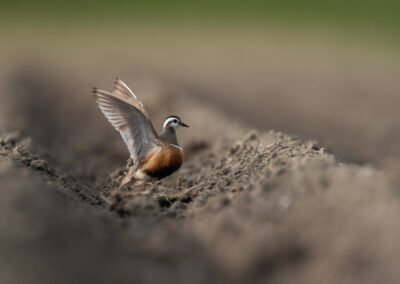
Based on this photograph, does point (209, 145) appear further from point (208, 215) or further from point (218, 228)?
point (218, 228)

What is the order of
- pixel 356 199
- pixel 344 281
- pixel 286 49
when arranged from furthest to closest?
pixel 286 49 < pixel 356 199 < pixel 344 281

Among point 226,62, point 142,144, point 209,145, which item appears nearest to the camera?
point 142,144

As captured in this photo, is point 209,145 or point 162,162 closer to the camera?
point 162,162

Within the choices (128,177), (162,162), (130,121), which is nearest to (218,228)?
(162,162)

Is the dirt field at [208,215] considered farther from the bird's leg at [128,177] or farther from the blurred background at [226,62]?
the blurred background at [226,62]

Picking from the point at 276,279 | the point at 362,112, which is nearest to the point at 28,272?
the point at 276,279

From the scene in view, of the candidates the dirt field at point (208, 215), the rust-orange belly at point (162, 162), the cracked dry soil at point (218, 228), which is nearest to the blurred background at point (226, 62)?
the dirt field at point (208, 215)

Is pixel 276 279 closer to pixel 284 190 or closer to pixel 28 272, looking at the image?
pixel 284 190
